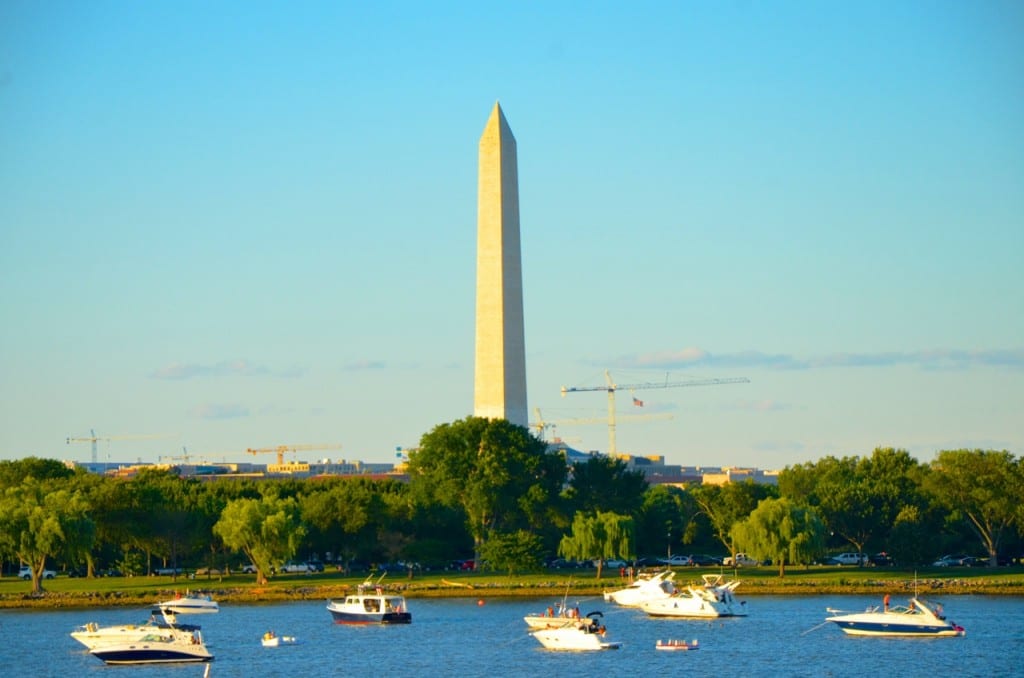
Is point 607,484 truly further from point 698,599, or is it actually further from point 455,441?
point 698,599

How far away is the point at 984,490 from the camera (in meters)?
133

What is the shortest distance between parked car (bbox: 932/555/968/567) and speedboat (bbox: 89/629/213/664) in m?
65.6

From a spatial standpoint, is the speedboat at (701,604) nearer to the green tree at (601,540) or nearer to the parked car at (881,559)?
the green tree at (601,540)

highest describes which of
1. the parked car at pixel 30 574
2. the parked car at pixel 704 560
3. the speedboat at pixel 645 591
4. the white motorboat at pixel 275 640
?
the parked car at pixel 704 560

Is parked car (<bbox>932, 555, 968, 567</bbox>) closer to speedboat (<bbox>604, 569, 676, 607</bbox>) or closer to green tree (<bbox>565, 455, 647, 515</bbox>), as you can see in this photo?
green tree (<bbox>565, 455, 647, 515</bbox>)

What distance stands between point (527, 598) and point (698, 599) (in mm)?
A: 14874

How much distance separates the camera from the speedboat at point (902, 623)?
292 ft

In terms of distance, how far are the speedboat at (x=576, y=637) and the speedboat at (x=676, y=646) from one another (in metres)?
2.14

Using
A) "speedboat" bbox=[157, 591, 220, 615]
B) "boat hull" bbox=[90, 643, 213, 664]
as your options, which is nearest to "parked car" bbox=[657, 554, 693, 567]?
"speedboat" bbox=[157, 591, 220, 615]

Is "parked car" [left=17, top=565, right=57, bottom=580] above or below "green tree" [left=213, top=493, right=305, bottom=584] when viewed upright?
below

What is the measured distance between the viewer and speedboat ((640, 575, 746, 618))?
10312 cm

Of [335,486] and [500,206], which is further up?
[500,206]

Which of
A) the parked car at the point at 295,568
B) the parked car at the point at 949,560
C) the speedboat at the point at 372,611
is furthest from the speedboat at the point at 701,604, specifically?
the parked car at the point at 295,568

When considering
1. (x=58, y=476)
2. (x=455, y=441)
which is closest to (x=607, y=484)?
(x=455, y=441)
